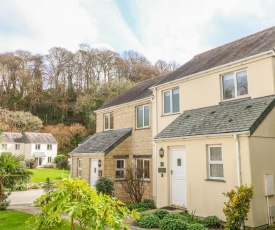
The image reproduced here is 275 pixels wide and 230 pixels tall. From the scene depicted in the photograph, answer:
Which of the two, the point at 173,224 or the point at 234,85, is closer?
the point at 173,224

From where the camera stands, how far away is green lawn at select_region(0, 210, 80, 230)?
9383 millimetres

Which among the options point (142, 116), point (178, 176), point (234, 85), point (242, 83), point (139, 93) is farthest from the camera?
point (139, 93)

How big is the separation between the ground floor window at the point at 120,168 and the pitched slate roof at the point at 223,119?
201 inches

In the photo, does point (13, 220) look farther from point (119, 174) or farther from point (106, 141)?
point (106, 141)

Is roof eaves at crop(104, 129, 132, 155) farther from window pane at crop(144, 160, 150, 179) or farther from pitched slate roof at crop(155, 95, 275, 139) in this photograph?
pitched slate roof at crop(155, 95, 275, 139)

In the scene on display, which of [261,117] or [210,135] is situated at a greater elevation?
[261,117]

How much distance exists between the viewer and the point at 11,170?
13711mm

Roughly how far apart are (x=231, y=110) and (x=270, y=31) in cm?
557

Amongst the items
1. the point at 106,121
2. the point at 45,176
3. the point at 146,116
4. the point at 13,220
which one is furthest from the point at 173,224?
the point at 45,176

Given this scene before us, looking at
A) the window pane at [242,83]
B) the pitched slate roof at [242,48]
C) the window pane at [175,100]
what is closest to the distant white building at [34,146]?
the pitched slate roof at [242,48]

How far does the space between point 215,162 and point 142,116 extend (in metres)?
7.45

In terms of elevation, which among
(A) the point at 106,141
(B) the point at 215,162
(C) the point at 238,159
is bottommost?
(B) the point at 215,162

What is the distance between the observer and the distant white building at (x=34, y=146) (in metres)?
46.4

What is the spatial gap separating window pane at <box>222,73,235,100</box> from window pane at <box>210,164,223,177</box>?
140 inches
